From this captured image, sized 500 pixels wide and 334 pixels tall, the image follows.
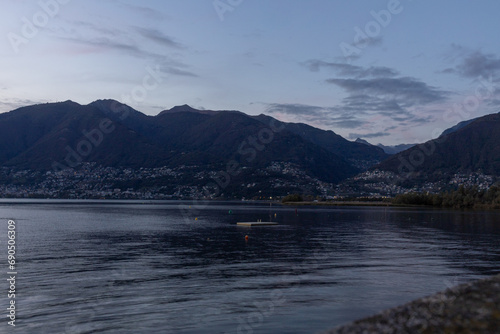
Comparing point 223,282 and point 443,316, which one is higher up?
point 443,316

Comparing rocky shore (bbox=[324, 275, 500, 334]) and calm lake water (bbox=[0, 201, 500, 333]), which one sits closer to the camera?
rocky shore (bbox=[324, 275, 500, 334])

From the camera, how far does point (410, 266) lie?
41.5 meters

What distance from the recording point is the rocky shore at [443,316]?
11.6m

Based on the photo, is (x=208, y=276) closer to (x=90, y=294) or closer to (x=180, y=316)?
(x=90, y=294)

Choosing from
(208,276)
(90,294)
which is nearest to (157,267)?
(208,276)

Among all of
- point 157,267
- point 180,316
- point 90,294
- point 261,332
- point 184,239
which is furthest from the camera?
point 184,239

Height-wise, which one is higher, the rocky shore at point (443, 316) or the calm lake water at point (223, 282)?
the rocky shore at point (443, 316)

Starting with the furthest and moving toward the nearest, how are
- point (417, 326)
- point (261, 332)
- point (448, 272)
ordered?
1. point (448, 272)
2. point (261, 332)
3. point (417, 326)

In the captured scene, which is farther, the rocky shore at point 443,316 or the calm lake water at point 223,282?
the calm lake water at point 223,282

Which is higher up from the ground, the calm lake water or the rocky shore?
the rocky shore

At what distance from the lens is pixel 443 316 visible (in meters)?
12.2

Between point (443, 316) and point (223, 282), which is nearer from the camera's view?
point (443, 316)

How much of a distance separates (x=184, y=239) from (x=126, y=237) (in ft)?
32.9

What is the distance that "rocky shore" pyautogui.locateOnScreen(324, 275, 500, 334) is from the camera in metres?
11.6
